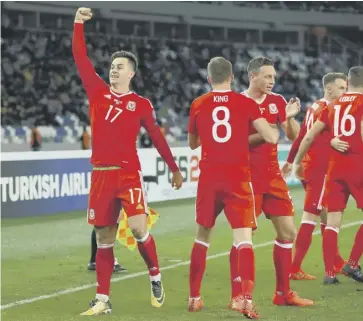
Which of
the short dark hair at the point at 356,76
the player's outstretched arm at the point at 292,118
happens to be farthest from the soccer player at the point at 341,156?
the player's outstretched arm at the point at 292,118

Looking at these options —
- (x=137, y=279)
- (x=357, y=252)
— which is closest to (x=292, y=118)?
(x=357, y=252)

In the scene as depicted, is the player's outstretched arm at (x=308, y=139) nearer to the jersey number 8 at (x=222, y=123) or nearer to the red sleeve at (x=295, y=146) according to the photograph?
the red sleeve at (x=295, y=146)

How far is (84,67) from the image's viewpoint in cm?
727

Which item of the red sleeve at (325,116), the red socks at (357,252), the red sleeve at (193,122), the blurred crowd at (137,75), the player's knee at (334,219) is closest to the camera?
the red sleeve at (193,122)

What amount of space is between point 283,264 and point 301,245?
155 centimetres

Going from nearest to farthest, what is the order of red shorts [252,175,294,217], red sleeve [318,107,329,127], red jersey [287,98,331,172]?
1. red shorts [252,175,294,217]
2. red sleeve [318,107,329,127]
3. red jersey [287,98,331,172]

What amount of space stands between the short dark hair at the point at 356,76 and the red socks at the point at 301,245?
147 centimetres

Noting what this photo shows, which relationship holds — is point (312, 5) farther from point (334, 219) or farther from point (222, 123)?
point (222, 123)

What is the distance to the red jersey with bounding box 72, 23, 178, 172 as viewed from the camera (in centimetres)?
714

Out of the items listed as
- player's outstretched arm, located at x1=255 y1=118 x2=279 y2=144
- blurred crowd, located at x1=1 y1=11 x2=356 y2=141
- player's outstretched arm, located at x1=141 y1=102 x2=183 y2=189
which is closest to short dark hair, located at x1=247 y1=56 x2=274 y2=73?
player's outstretched arm, located at x1=255 y1=118 x2=279 y2=144

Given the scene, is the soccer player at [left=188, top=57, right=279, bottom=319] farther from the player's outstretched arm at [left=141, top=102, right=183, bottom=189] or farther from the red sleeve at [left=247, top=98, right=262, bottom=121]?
the player's outstretched arm at [left=141, top=102, right=183, bottom=189]

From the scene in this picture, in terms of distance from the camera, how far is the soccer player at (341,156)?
8.45m

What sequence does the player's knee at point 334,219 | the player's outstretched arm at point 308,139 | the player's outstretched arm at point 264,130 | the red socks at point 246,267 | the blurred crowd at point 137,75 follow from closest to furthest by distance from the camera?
the red socks at point 246,267, the player's outstretched arm at point 264,130, the player's outstretched arm at point 308,139, the player's knee at point 334,219, the blurred crowd at point 137,75

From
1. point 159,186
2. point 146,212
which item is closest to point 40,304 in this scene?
point 146,212
